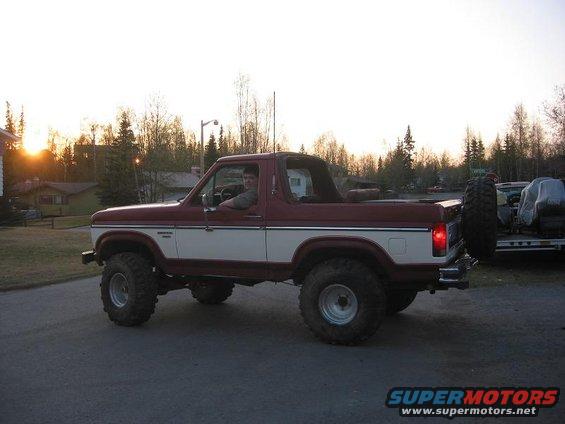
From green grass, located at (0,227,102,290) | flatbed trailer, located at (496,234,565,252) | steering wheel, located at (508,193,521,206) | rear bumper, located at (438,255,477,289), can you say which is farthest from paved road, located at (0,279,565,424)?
steering wheel, located at (508,193,521,206)

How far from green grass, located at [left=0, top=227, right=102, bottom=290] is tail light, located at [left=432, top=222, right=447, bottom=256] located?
8171 mm

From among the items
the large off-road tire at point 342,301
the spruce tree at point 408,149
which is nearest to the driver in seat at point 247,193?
the large off-road tire at point 342,301

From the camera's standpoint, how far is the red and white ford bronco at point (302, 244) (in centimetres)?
584

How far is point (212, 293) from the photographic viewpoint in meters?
8.57

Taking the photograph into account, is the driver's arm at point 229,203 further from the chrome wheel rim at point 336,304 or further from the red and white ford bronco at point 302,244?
the chrome wheel rim at point 336,304

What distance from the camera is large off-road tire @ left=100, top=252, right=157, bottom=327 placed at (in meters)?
7.18

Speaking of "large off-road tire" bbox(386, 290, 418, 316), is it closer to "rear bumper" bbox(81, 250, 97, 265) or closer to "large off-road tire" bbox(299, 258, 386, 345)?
"large off-road tire" bbox(299, 258, 386, 345)

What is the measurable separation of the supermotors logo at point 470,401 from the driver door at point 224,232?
250 centimetres

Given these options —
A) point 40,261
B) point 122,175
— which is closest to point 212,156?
point 122,175

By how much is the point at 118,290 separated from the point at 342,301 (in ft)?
10.6

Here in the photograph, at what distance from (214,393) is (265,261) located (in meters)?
2.05

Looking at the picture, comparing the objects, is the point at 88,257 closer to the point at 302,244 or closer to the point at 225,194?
the point at 225,194

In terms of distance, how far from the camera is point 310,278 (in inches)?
247

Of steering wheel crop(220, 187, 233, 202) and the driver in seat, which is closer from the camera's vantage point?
the driver in seat
